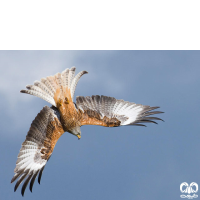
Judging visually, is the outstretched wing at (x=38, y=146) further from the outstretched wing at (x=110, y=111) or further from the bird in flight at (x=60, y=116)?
the outstretched wing at (x=110, y=111)

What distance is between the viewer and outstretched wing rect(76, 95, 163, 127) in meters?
10.4

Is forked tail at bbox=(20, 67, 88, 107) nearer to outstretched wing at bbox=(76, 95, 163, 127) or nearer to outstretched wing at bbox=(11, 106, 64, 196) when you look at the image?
outstretched wing at bbox=(11, 106, 64, 196)

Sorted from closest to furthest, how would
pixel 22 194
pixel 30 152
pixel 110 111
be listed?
pixel 22 194 → pixel 30 152 → pixel 110 111

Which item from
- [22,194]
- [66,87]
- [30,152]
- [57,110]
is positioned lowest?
[22,194]

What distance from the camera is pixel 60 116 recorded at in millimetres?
9977

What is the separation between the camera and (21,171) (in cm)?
884

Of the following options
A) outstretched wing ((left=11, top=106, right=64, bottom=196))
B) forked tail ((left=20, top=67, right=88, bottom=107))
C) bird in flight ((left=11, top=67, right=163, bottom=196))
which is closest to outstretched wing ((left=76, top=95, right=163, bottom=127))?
bird in flight ((left=11, top=67, right=163, bottom=196))

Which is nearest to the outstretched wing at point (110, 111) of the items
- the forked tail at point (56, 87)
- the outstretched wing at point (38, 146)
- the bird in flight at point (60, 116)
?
the bird in flight at point (60, 116)

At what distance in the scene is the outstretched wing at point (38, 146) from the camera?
8.85 meters

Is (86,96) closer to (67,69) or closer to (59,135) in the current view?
(67,69)

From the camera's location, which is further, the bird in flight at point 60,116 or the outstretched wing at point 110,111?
the outstretched wing at point 110,111

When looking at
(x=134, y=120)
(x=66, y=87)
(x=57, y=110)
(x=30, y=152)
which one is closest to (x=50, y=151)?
(x=30, y=152)

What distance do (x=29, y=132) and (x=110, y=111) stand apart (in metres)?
2.90

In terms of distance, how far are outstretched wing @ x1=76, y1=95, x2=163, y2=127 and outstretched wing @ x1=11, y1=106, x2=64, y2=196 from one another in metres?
1.06
